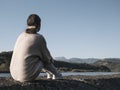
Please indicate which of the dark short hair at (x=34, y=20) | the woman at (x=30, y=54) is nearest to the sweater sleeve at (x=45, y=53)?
the woman at (x=30, y=54)

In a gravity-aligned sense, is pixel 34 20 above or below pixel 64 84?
above

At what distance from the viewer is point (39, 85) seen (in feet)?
35.6

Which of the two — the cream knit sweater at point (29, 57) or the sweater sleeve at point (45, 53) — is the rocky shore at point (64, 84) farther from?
the sweater sleeve at point (45, 53)

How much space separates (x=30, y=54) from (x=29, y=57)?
0.09 meters

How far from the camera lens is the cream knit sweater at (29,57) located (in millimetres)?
11203

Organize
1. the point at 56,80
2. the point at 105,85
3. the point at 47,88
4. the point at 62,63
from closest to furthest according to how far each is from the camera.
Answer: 1. the point at 47,88
2. the point at 56,80
3. the point at 105,85
4. the point at 62,63

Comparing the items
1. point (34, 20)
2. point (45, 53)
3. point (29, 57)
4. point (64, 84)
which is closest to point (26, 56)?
point (29, 57)

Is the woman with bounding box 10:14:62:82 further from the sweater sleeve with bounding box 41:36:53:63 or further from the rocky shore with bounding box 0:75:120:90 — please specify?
the rocky shore with bounding box 0:75:120:90

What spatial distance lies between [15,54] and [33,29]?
0.93 meters

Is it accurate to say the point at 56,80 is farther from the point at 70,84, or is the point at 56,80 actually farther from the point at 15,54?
the point at 15,54

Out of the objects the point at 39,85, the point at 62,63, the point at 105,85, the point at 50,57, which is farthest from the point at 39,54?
the point at 62,63

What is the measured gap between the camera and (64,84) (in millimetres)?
11852

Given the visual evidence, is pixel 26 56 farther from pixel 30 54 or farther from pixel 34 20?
pixel 34 20

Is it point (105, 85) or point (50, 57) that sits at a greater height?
point (50, 57)
